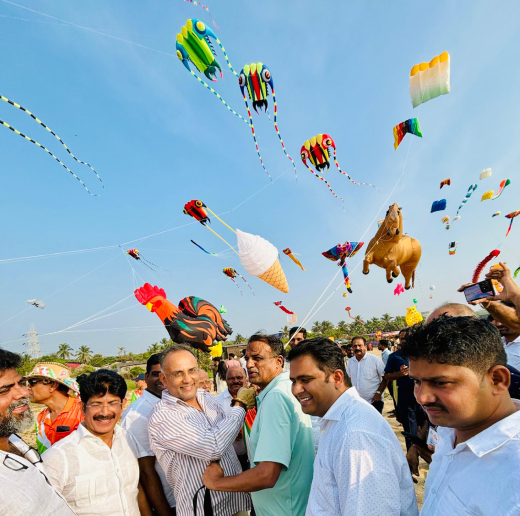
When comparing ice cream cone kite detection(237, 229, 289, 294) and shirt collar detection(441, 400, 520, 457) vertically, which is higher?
ice cream cone kite detection(237, 229, 289, 294)

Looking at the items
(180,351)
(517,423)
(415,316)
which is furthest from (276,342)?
(415,316)

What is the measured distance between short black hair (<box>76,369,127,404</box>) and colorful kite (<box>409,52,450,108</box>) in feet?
21.1

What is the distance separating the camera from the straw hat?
3.03 meters

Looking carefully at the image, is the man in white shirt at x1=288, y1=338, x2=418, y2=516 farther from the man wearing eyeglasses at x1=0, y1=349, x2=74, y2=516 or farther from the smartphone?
the smartphone

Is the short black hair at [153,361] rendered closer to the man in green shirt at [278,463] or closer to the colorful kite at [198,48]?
the man in green shirt at [278,463]

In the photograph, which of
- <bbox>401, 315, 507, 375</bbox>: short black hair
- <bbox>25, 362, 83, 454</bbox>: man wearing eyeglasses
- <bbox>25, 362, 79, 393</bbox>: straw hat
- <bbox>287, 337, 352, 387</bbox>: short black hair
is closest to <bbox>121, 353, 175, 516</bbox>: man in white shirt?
<bbox>25, 362, 83, 454</bbox>: man wearing eyeglasses

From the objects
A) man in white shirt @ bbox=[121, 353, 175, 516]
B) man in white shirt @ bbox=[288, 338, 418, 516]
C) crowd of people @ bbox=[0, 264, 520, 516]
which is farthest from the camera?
man in white shirt @ bbox=[121, 353, 175, 516]

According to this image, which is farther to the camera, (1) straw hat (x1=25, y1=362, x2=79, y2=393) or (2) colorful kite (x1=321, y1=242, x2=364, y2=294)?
(2) colorful kite (x1=321, y1=242, x2=364, y2=294)

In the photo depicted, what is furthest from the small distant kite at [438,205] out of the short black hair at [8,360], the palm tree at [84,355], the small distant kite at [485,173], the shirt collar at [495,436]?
the palm tree at [84,355]

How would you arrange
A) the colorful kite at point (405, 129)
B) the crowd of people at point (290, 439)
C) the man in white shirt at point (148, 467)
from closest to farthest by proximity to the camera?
1. the crowd of people at point (290, 439)
2. the man in white shirt at point (148, 467)
3. the colorful kite at point (405, 129)

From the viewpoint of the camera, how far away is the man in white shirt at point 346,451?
1.32m

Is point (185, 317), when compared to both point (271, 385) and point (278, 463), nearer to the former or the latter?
point (271, 385)

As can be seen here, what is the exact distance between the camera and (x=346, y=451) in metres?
1.40

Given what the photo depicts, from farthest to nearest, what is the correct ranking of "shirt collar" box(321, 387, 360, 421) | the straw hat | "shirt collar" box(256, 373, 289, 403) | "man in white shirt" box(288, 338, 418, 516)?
the straw hat < "shirt collar" box(256, 373, 289, 403) < "shirt collar" box(321, 387, 360, 421) < "man in white shirt" box(288, 338, 418, 516)
